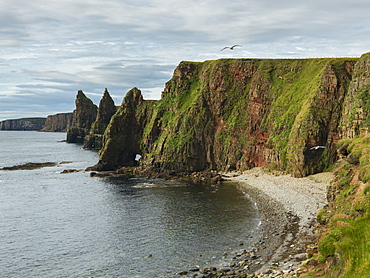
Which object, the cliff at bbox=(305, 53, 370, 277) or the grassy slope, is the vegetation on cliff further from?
the grassy slope

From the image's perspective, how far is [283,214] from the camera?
61719mm

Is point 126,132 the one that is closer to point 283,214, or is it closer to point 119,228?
point 119,228

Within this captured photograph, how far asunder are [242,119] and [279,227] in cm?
6534

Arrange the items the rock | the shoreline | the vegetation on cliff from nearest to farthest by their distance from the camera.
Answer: the shoreline
the rock
the vegetation on cliff

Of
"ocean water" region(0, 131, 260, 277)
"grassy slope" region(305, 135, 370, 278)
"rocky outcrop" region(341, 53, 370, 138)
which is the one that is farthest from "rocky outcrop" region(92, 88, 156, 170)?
"grassy slope" region(305, 135, 370, 278)

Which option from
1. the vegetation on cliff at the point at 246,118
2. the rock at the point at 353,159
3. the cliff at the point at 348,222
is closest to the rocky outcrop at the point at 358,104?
the vegetation on cliff at the point at 246,118

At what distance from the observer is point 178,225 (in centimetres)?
5916

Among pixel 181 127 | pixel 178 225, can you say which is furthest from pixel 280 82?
pixel 178 225

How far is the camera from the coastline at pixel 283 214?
40.9 meters

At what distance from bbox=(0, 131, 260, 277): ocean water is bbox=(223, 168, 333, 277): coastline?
333cm

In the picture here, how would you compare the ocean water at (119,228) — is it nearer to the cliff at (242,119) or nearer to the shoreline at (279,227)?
the shoreline at (279,227)

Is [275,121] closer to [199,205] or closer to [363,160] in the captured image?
[199,205]

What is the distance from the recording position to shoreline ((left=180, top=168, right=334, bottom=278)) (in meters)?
39.3

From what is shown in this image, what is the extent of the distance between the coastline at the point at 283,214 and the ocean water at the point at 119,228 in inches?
131
